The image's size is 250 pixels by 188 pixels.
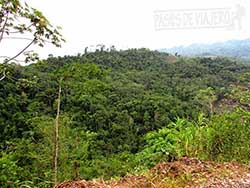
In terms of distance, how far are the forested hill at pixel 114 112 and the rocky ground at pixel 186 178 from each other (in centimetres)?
46

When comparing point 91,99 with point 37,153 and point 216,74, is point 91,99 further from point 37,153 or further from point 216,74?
point 216,74

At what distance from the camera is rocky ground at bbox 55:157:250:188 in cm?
237

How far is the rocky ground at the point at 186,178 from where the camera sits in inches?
93.1

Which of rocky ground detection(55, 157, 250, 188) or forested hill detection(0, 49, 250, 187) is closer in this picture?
rocky ground detection(55, 157, 250, 188)

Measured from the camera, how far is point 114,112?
1101 inches

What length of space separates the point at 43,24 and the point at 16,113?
22.2m

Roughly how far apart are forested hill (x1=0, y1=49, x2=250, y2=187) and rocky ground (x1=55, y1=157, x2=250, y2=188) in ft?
1.51

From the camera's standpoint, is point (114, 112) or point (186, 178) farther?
point (114, 112)

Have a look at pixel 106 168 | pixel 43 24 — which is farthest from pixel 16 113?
pixel 43 24

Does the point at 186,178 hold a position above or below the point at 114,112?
above

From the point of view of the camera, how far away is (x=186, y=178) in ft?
8.08

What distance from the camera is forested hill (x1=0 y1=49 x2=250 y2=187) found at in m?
3.66

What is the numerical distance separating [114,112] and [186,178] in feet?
83.8

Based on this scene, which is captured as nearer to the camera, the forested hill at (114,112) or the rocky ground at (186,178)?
the rocky ground at (186,178)
